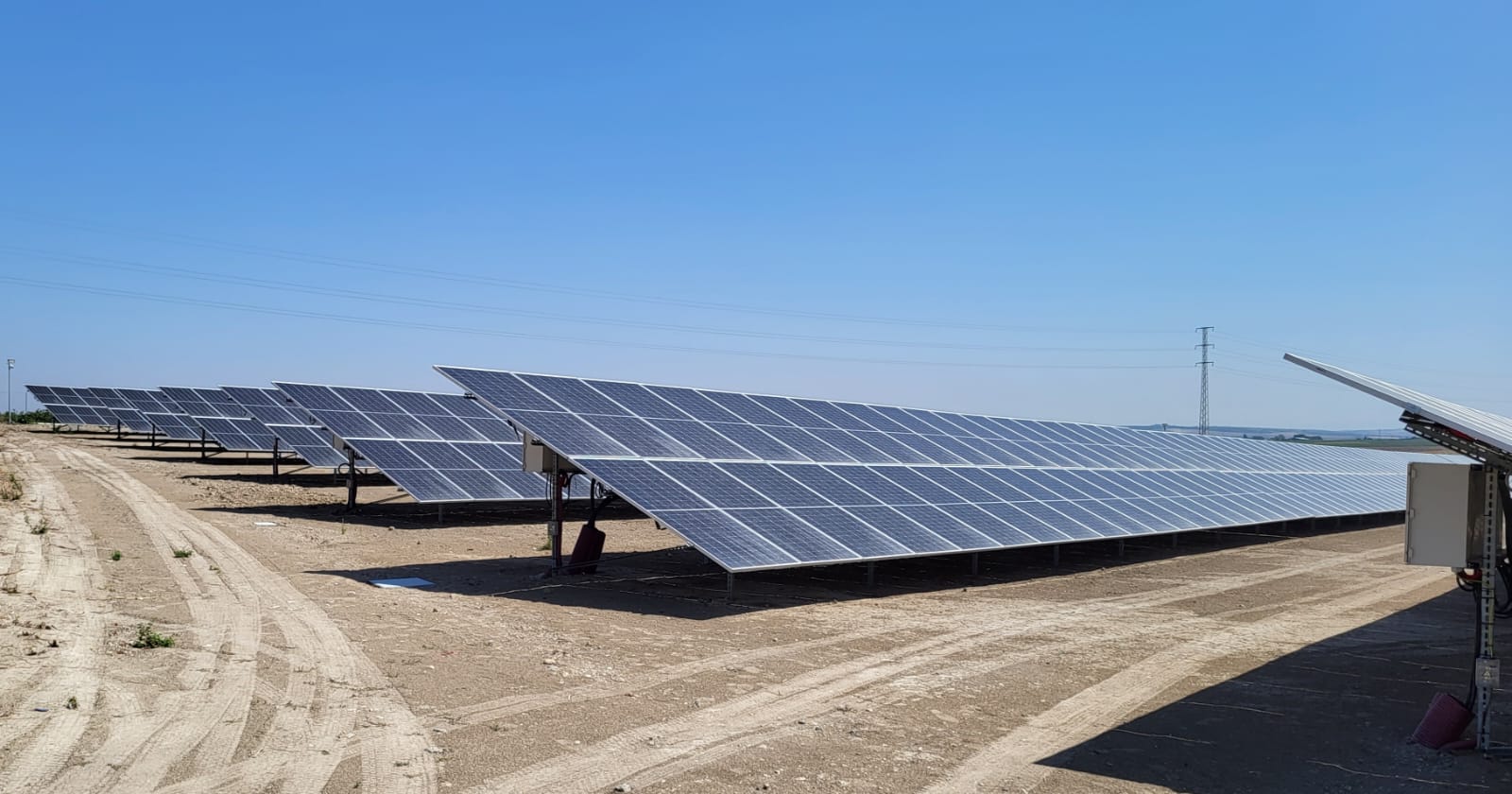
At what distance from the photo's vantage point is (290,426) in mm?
42281

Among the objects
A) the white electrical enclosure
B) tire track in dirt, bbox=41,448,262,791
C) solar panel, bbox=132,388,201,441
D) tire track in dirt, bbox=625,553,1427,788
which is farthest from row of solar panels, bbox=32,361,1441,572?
solar panel, bbox=132,388,201,441

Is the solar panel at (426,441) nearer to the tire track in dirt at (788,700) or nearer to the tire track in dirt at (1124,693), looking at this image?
the tire track in dirt at (788,700)

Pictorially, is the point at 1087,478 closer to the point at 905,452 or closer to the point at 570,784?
the point at 905,452

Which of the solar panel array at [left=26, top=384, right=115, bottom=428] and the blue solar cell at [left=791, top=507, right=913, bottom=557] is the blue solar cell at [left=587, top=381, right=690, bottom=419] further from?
the solar panel array at [left=26, top=384, right=115, bottom=428]

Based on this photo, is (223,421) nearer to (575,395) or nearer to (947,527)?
(575,395)

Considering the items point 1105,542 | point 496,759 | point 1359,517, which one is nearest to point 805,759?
point 496,759

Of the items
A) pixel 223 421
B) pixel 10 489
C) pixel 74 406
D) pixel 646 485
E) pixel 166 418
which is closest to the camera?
pixel 646 485

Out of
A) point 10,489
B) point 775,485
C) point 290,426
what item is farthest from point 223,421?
point 775,485

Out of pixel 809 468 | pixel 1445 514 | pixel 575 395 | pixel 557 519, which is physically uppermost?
pixel 575 395

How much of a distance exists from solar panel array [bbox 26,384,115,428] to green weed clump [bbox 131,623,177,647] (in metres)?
73.6

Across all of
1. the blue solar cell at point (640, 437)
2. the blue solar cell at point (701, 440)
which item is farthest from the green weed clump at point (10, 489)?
the blue solar cell at point (701, 440)

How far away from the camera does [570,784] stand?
25.7ft

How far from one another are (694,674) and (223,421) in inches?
1908

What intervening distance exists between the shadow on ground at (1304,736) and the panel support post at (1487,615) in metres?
0.39
